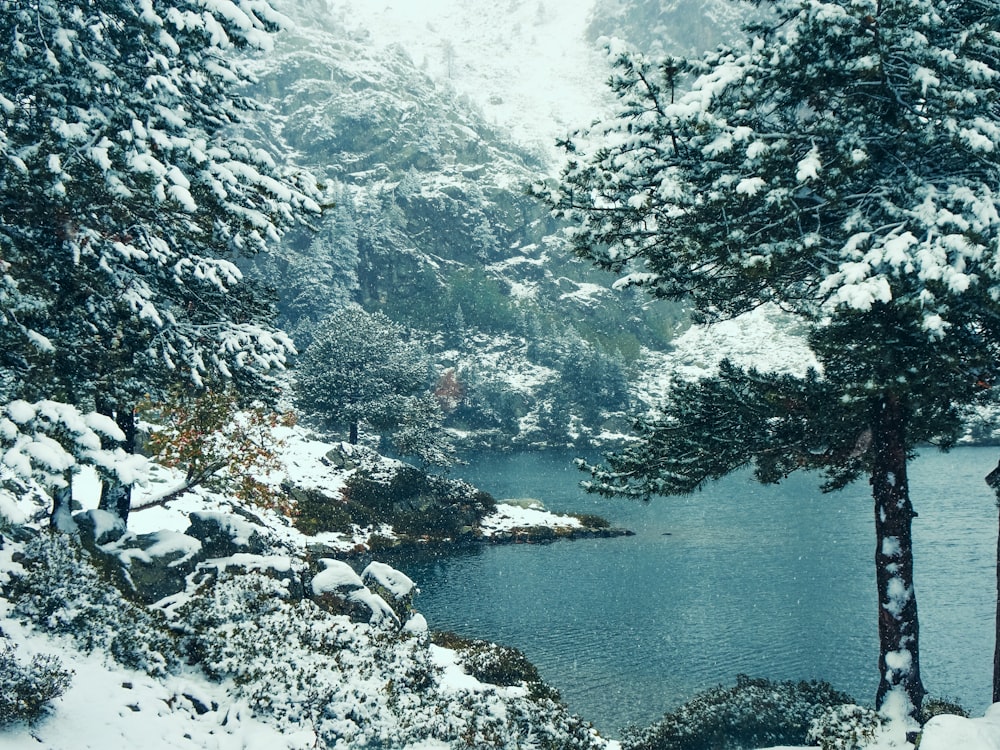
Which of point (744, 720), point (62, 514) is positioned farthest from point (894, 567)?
point (62, 514)

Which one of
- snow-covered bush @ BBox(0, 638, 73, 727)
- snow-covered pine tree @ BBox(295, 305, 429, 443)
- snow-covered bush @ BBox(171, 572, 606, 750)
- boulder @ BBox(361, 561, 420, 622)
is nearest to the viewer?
snow-covered bush @ BBox(0, 638, 73, 727)

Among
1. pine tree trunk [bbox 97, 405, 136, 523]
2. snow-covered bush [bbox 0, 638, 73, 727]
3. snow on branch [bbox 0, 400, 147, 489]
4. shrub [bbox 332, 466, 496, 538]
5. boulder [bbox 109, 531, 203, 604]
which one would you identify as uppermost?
shrub [bbox 332, 466, 496, 538]

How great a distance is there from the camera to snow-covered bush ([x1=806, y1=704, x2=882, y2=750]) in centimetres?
977

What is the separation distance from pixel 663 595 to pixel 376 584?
20.5 meters

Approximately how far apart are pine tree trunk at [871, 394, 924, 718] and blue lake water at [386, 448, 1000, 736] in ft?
42.8

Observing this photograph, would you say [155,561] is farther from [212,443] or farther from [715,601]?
[715,601]

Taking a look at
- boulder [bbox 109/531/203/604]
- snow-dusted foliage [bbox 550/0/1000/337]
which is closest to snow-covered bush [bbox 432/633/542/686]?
boulder [bbox 109/531/203/604]

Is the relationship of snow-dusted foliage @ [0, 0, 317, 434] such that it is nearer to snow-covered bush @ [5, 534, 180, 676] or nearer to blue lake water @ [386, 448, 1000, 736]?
snow-covered bush @ [5, 534, 180, 676]

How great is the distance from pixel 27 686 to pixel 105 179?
22.0ft

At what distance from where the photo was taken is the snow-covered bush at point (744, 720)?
43.2 feet

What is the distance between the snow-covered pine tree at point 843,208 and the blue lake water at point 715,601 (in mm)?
14665

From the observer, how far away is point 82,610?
35.7 ft

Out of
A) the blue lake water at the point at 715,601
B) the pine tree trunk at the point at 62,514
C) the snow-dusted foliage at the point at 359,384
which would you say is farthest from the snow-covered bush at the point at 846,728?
the snow-dusted foliage at the point at 359,384

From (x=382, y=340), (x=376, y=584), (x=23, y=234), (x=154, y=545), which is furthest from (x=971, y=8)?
(x=382, y=340)
